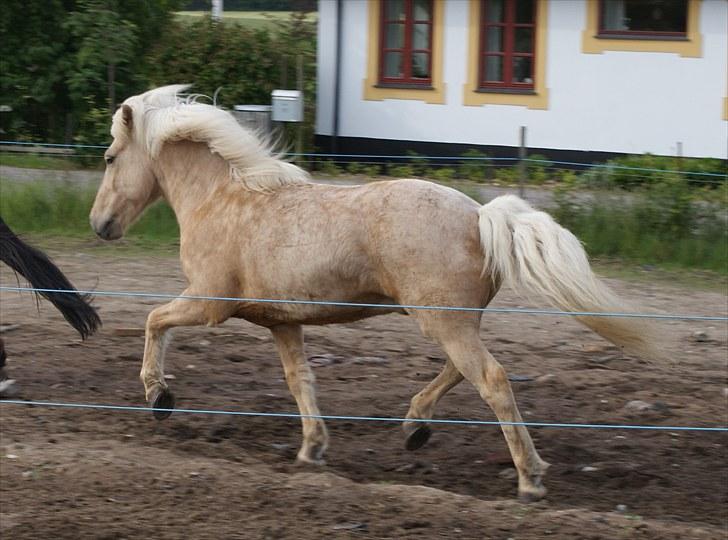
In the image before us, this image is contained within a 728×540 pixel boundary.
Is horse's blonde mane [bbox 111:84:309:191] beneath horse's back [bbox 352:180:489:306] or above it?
above

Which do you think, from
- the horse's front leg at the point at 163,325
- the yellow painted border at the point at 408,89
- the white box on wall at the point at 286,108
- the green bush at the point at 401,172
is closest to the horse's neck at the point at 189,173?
the horse's front leg at the point at 163,325

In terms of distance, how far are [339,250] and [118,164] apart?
1.56 m

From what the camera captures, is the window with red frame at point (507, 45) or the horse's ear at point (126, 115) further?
the window with red frame at point (507, 45)

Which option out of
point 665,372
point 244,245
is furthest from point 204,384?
A: point 665,372

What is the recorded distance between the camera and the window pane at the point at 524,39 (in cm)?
1811

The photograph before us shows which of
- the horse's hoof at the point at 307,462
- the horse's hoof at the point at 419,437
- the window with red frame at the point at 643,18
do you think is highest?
the window with red frame at the point at 643,18

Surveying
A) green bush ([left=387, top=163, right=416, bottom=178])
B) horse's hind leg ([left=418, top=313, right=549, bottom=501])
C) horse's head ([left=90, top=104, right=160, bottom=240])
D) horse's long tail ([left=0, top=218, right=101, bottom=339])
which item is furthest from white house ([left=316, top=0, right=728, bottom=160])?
horse's hind leg ([left=418, top=313, right=549, bottom=501])

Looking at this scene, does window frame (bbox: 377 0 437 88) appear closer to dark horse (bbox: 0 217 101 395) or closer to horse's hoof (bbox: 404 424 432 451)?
dark horse (bbox: 0 217 101 395)

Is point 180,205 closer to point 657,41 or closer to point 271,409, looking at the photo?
point 271,409

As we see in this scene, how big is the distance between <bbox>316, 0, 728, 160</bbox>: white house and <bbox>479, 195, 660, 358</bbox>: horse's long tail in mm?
11832

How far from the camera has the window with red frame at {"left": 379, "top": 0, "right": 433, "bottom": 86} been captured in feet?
61.0

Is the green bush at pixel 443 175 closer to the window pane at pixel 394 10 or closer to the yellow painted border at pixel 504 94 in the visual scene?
the yellow painted border at pixel 504 94

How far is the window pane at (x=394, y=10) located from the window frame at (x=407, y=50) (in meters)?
0.04

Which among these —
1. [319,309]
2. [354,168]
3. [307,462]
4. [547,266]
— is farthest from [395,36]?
[547,266]
